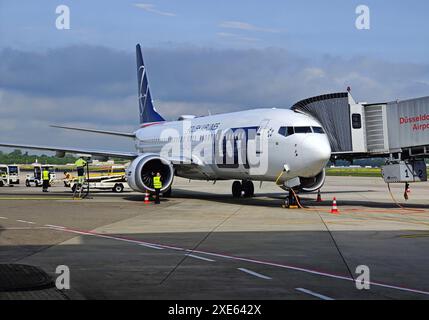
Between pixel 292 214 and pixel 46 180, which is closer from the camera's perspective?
pixel 292 214

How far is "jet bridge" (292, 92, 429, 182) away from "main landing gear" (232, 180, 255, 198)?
7.21 meters

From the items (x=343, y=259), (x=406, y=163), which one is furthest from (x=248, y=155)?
(x=343, y=259)

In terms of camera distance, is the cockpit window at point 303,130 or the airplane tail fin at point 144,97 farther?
the airplane tail fin at point 144,97

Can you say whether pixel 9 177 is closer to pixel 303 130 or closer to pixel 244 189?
pixel 244 189

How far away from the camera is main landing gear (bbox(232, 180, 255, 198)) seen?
32.6 m

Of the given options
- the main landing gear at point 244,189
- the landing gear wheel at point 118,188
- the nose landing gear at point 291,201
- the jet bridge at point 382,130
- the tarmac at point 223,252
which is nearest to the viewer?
the tarmac at point 223,252

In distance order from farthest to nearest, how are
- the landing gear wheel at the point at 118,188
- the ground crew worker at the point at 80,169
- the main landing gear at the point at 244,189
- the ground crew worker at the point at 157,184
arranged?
the landing gear wheel at the point at 118,188 < the ground crew worker at the point at 80,169 < the main landing gear at the point at 244,189 < the ground crew worker at the point at 157,184

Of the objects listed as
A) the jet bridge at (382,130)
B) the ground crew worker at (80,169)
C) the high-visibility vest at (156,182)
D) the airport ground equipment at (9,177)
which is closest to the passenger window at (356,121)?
the jet bridge at (382,130)

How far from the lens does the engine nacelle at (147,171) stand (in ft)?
A: 95.0

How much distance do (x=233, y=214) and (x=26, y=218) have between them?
7414 mm
